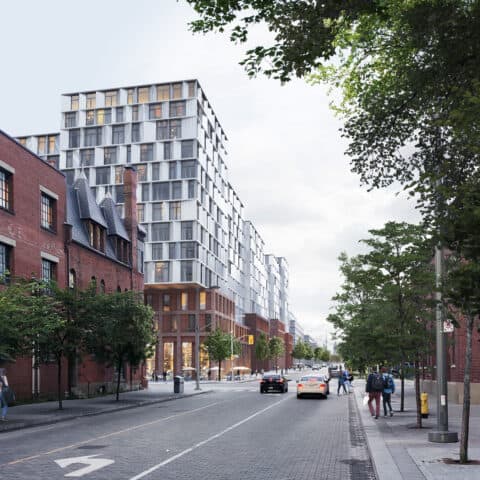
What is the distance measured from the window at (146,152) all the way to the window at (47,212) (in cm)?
5914

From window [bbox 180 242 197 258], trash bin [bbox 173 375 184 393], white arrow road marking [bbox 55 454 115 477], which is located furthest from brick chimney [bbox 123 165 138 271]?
white arrow road marking [bbox 55 454 115 477]

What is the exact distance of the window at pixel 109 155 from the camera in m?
100

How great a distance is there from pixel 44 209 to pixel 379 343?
22741mm

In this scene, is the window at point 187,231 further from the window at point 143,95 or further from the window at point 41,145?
the window at point 41,145

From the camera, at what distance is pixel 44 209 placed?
40312mm

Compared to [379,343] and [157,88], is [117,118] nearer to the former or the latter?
[157,88]

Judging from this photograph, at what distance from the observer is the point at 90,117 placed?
102 meters

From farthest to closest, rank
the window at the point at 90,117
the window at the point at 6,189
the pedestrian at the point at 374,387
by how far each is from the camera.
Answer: the window at the point at 90,117 → the window at the point at 6,189 → the pedestrian at the point at 374,387

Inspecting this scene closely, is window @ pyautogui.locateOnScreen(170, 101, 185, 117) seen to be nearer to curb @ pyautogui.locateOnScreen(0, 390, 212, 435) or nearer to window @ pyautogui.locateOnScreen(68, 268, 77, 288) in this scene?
window @ pyautogui.locateOnScreen(68, 268, 77, 288)

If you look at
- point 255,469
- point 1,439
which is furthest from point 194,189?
point 255,469

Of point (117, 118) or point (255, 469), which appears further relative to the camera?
point (117, 118)

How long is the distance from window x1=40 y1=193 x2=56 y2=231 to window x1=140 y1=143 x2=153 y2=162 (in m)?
59.1

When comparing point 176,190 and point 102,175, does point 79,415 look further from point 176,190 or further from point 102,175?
point 102,175

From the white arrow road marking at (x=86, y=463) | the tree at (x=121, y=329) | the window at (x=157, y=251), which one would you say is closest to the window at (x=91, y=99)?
the window at (x=157, y=251)
